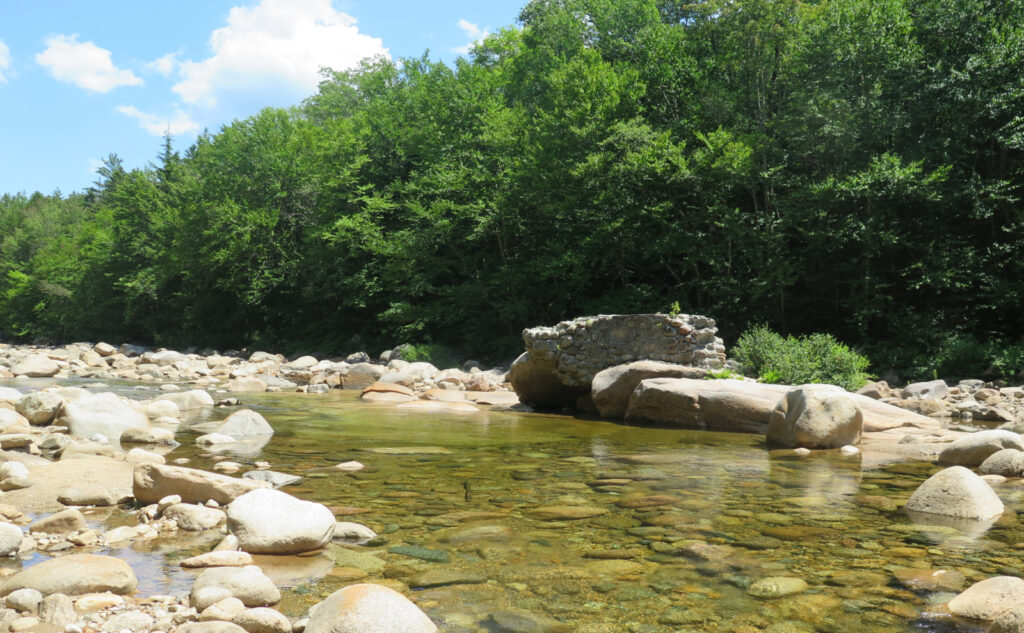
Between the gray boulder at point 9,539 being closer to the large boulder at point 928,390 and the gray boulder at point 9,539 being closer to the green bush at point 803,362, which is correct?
the green bush at point 803,362

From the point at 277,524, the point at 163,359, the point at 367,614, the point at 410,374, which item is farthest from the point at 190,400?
the point at 163,359

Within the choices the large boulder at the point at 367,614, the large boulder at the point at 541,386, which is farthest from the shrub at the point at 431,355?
the large boulder at the point at 367,614

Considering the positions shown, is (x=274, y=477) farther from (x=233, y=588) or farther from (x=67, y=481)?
(x=233, y=588)

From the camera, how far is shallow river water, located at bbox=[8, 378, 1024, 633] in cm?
309

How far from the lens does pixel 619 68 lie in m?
23.5

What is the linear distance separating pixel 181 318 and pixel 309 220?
1103 centimetres

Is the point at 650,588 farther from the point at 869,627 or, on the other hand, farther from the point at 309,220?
the point at 309,220

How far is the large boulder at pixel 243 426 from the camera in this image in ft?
27.9

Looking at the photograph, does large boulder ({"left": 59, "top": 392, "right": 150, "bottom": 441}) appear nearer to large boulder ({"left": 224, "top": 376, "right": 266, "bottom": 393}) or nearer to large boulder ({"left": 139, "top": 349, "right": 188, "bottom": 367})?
large boulder ({"left": 224, "top": 376, "right": 266, "bottom": 393})

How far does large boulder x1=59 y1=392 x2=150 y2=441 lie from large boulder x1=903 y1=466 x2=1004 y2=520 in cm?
770

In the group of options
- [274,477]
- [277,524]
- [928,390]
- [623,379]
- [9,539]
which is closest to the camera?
[9,539]

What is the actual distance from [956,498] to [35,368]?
2355 centimetres

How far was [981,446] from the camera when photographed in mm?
6531

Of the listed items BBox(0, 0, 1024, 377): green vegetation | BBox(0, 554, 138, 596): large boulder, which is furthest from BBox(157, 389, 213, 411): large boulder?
BBox(0, 0, 1024, 377): green vegetation
